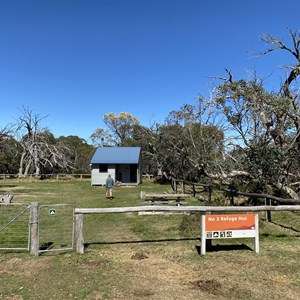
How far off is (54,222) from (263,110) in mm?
9143

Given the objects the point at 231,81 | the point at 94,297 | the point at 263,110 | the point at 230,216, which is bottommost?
the point at 94,297

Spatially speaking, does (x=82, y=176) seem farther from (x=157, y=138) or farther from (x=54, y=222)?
(x=54, y=222)

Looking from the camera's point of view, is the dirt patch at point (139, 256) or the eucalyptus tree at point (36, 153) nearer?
the dirt patch at point (139, 256)

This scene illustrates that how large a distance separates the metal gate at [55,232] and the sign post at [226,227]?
292 centimetres

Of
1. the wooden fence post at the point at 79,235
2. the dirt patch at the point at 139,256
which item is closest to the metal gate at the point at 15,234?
the wooden fence post at the point at 79,235

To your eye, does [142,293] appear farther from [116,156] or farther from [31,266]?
[116,156]

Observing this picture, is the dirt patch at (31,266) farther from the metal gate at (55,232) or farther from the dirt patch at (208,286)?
the dirt patch at (208,286)

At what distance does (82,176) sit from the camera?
42.7 m

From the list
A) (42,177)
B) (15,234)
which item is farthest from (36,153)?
(15,234)

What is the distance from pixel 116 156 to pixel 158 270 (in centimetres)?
3046

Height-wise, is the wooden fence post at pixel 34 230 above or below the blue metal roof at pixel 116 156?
below

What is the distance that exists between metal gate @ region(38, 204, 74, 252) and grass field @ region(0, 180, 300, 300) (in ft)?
1.59

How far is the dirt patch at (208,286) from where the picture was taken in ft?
16.2

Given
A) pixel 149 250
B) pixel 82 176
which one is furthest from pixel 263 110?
pixel 82 176
